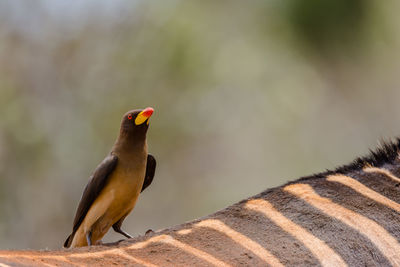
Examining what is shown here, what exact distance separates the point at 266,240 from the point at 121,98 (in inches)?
729

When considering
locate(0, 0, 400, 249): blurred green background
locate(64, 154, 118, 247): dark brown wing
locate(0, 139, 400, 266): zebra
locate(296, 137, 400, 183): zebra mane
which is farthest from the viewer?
locate(0, 0, 400, 249): blurred green background

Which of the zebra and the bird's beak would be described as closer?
the zebra

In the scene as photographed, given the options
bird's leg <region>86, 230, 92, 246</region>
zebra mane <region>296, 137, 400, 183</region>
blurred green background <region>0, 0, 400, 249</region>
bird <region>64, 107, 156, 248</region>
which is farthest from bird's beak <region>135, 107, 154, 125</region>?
blurred green background <region>0, 0, 400, 249</region>

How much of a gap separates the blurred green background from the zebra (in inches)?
641

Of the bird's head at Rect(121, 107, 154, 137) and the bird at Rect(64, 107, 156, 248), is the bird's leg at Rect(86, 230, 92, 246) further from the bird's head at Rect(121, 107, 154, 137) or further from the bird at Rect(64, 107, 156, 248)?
the bird's head at Rect(121, 107, 154, 137)

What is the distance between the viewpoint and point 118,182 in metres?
5.72

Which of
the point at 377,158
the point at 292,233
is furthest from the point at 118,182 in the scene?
the point at 377,158

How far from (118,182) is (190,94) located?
720 inches

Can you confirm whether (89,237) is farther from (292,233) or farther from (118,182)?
(292,233)

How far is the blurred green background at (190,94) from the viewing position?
21.8 m

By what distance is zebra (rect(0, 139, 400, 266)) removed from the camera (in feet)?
14.4

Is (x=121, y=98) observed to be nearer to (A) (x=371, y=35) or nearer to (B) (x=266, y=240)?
(A) (x=371, y=35)

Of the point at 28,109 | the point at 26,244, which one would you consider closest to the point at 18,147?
the point at 28,109

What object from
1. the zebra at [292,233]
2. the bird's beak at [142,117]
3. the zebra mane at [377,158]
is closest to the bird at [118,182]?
the bird's beak at [142,117]
